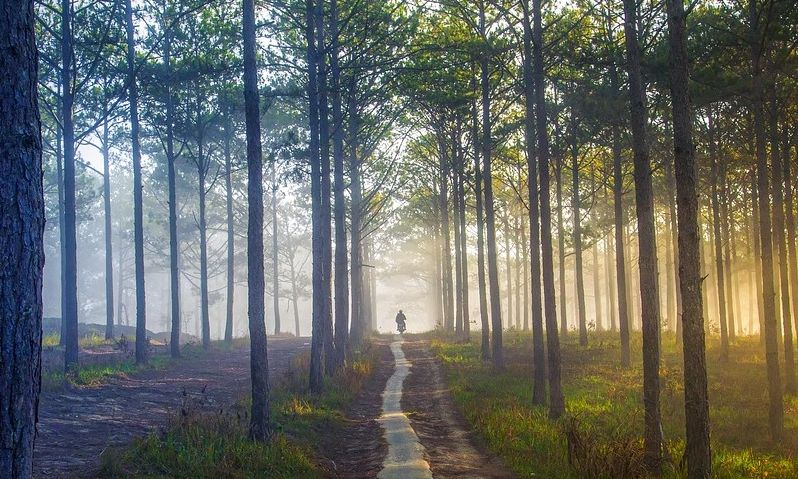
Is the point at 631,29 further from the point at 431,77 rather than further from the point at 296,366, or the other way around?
the point at 296,366

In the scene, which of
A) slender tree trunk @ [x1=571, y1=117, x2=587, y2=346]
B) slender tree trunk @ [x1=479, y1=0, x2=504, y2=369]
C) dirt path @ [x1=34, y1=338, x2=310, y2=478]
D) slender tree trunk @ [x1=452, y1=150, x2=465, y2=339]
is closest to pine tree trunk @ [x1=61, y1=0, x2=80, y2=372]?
dirt path @ [x1=34, y1=338, x2=310, y2=478]

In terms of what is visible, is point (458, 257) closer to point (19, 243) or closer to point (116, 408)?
point (116, 408)

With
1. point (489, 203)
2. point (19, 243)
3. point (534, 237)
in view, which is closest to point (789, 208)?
point (489, 203)

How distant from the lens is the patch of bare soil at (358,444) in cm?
1005

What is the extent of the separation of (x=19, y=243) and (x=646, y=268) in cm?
851

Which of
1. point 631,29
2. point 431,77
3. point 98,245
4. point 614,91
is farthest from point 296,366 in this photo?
point 98,245

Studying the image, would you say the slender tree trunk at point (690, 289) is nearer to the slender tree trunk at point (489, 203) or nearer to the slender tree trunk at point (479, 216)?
the slender tree trunk at point (489, 203)

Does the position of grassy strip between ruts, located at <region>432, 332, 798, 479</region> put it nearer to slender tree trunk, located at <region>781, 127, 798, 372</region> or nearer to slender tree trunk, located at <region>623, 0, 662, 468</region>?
slender tree trunk, located at <region>623, 0, 662, 468</region>

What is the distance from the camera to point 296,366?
72.5 ft

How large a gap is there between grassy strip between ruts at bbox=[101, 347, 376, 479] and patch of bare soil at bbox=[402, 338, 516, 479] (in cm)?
176

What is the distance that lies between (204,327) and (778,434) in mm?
24421

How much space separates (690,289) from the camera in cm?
848

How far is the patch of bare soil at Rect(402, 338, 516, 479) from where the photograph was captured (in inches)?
381

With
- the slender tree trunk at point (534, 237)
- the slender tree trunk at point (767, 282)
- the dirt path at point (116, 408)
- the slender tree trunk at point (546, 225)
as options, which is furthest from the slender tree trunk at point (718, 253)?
the dirt path at point (116, 408)
